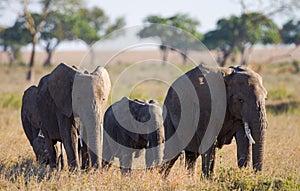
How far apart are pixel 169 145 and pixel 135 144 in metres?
0.77

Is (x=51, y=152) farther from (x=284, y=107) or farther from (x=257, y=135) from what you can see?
(x=284, y=107)

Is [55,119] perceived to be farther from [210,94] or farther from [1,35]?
[1,35]

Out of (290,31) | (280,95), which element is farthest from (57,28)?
(280,95)

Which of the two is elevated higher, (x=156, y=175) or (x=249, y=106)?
(x=249, y=106)

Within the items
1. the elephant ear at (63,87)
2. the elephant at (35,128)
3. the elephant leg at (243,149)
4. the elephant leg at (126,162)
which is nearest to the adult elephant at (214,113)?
the elephant leg at (243,149)

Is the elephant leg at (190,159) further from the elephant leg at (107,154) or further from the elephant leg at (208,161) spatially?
the elephant leg at (107,154)

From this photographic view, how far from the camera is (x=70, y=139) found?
28.2 feet

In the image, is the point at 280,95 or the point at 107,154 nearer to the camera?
the point at 107,154

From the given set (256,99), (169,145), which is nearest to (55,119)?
(169,145)

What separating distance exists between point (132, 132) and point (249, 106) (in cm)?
259

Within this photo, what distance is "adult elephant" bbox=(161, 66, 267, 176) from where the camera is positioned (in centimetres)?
801

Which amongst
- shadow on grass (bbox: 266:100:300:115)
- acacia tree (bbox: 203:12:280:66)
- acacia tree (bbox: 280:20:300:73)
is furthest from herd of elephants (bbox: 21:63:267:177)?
acacia tree (bbox: 280:20:300:73)

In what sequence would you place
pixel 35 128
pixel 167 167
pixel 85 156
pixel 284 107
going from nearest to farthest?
pixel 85 156 < pixel 167 167 < pixel 35 128 < pixel 284 107

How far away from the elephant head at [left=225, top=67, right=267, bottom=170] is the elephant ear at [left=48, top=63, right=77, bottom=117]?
7.86 ft
